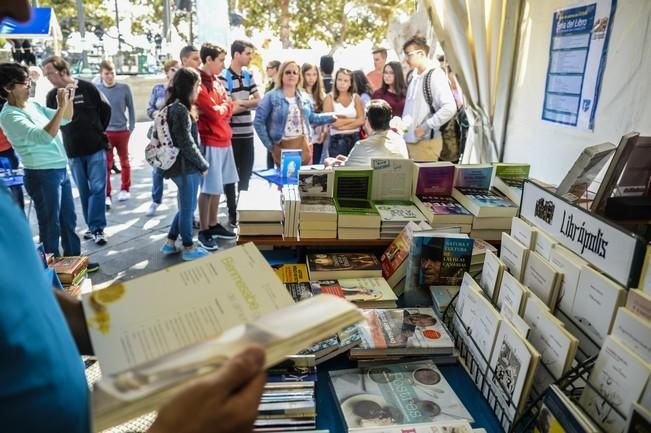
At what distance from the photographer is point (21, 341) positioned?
0.56 m

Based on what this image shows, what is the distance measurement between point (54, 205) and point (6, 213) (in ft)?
10.1

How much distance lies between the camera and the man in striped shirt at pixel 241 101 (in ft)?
14.3

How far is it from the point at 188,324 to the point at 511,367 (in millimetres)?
741

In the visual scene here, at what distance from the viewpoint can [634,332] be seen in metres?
0.85

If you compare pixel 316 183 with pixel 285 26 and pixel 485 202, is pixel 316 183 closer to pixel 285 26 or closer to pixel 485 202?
pixel 485 202

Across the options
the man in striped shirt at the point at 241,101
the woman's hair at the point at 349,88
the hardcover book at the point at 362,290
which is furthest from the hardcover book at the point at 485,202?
the woman's hair at the point at 349,88

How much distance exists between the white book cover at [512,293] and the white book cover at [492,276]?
0.08 feet

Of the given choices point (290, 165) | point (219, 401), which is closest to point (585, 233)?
point (219, 401)

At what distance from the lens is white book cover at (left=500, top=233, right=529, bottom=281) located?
4.18ft

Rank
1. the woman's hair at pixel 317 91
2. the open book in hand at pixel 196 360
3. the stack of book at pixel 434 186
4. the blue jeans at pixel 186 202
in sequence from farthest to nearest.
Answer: the woman's hair at pixel 317 91, the blue jeans at pixel 186 202, the stack of book at pixel 434 186, the open book in hand at pixel 196 360

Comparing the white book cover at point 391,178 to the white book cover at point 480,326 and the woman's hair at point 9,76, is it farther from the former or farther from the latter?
the woman's hair at point 9,76

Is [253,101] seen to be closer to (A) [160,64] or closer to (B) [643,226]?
(B) [643,226]

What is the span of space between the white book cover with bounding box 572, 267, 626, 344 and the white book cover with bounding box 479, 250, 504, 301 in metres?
0.24

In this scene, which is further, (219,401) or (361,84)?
(361,84)
